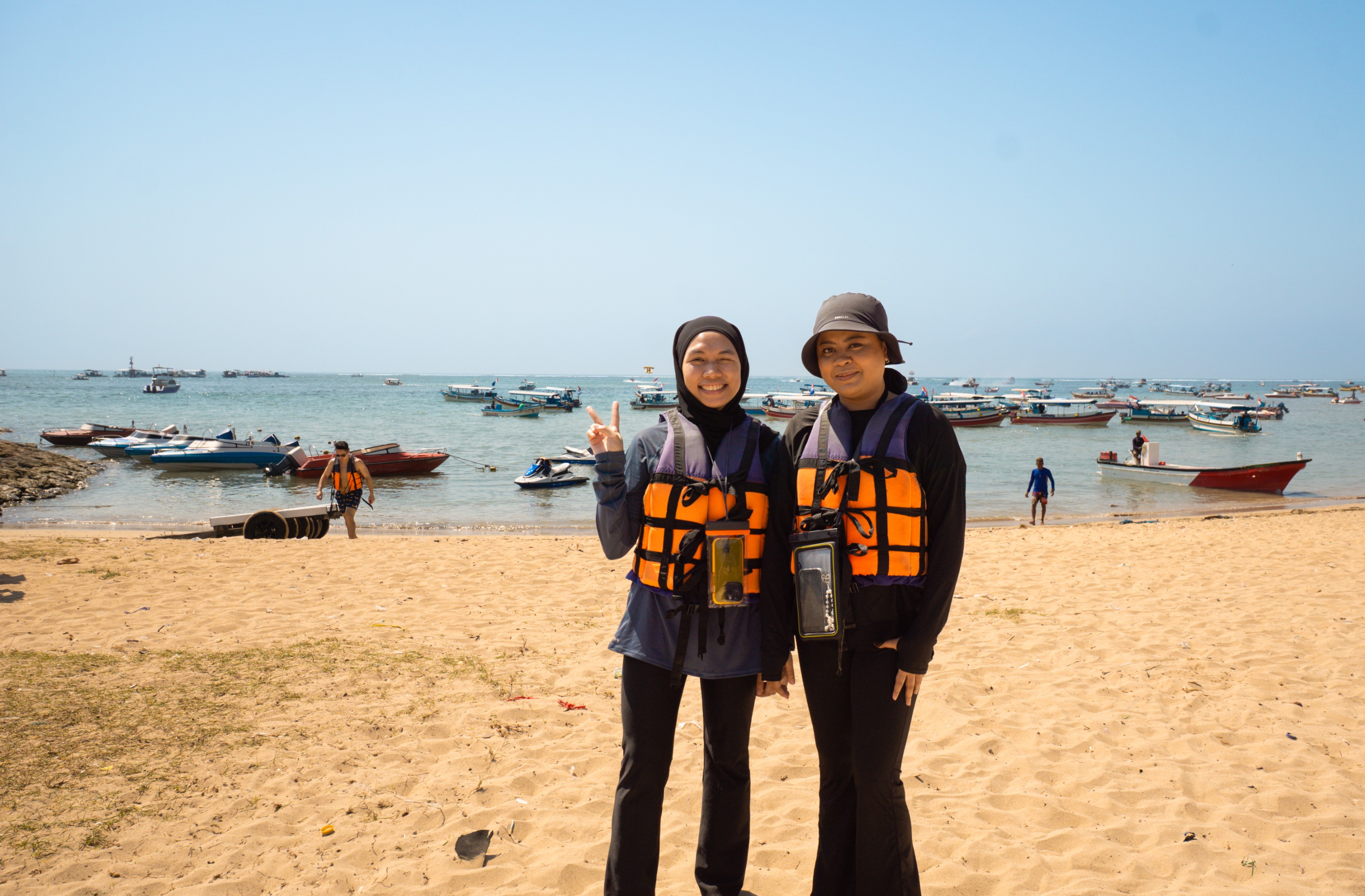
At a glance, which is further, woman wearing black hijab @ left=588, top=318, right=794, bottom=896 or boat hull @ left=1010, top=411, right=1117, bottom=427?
boat hull @ left=1010, top=411, right=1117, bottom=427

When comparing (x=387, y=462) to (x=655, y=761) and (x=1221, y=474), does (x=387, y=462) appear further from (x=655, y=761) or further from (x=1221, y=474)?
(x=1221, y=474)

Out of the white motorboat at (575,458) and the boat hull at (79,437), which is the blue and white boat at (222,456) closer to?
the boat hull at (79,437)

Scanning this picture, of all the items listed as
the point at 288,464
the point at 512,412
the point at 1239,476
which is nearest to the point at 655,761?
the point at 288,464

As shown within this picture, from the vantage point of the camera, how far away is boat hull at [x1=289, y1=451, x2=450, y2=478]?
24.4 meters

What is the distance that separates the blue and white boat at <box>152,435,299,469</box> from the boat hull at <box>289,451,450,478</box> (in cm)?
193

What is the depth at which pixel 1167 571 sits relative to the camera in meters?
9.34

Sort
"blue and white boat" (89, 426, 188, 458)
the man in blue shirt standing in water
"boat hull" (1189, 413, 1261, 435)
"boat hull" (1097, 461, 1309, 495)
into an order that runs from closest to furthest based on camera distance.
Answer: the man in blue shirt standing in water, "boat hull" (1097, 461, 1309, 495), "blue and white boat" (89, 426, 188, 458), "boat hull" (1189, 413, 1261, 435)

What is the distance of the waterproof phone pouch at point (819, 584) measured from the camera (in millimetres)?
2279

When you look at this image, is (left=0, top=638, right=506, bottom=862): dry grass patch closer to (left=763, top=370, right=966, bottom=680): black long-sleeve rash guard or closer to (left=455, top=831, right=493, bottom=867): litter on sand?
(left=455, top=831, right=493, bottom=867): litter on sand

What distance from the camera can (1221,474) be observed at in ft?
74.7

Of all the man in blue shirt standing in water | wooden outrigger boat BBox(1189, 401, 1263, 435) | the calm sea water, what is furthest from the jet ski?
wooden outrigger boat BBox(1189, 401, 1263, 435)

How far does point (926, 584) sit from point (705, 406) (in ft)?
3.22

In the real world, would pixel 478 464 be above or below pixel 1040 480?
below

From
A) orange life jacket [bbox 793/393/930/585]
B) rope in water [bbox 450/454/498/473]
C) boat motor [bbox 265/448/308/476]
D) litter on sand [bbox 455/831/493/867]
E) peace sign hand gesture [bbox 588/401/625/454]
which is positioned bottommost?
rope in water [bbox 450/454/498/473]
